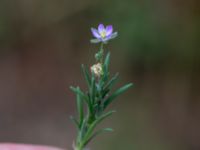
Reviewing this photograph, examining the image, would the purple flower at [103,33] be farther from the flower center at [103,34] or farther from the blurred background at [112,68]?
the blurred background at [112,68]

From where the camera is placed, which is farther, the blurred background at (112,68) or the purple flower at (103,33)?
the blurred background at (112,68)

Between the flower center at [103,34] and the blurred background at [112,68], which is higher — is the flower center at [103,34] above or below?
below

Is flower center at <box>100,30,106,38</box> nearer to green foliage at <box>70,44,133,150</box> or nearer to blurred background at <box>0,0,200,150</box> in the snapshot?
green foliage at <box>70,44,133,150</box>

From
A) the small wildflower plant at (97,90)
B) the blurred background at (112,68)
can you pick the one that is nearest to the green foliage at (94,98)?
the small wildflower plant at (97,90)

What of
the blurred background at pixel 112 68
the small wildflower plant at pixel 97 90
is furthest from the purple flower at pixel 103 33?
the blurred background at pixel 112 68

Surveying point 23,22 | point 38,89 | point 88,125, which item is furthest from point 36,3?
point 88,125

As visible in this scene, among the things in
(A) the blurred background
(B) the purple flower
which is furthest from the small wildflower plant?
(A) the blurred background

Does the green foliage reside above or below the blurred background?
below

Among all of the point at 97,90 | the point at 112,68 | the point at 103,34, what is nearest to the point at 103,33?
the point at 103,34

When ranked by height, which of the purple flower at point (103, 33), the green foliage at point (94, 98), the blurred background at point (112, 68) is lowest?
the green foliage at point (94, 98)
